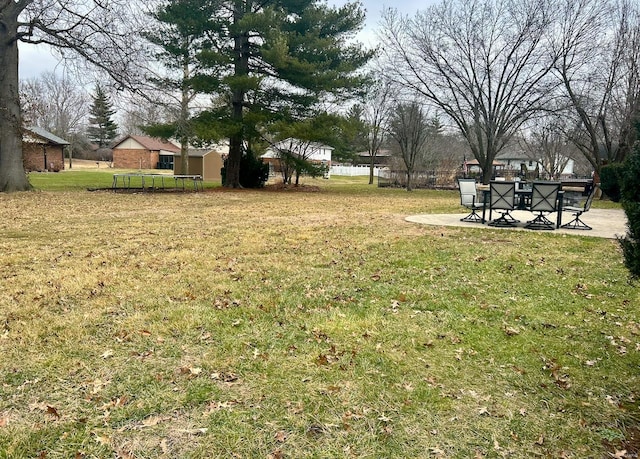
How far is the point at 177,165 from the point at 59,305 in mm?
30066

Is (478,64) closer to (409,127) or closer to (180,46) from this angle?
(409,127)

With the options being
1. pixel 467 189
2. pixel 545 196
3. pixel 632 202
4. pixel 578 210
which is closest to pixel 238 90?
pixel 467 189

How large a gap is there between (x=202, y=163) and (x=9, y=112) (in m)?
18.2

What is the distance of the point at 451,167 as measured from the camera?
31.1m

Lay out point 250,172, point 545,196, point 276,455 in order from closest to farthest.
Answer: point 276,455 → point 545,196 → point 250,172

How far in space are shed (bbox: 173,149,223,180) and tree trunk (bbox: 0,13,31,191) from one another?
53.1ft

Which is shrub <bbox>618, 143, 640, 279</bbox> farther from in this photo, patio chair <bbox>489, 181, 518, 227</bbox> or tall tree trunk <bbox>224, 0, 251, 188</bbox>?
tall tree trunk <bbox>224, 0, 251, 188</bbox>

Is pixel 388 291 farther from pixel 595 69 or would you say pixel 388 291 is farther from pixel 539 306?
pixel 595 69

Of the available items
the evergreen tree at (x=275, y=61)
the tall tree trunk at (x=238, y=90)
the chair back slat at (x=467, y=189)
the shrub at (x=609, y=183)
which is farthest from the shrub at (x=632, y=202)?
the shrub at (x=609, y=183)

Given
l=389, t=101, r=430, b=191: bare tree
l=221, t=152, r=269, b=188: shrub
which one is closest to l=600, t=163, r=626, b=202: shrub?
l=389, t=101, r=430, b=191: bare tree

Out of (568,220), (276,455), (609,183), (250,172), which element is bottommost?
(276,455)

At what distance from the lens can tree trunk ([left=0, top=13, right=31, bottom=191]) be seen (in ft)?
49.2

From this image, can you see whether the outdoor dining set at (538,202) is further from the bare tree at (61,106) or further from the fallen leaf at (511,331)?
the bare tree at (61,106)

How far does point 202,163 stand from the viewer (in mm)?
33219
